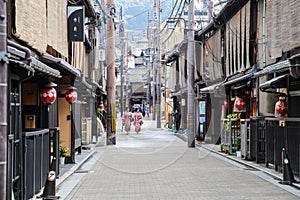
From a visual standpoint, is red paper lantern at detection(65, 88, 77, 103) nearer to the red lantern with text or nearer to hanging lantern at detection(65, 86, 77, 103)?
hanging lantern at detection(65, 86, 77, 103)

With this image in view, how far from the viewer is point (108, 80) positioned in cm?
2952

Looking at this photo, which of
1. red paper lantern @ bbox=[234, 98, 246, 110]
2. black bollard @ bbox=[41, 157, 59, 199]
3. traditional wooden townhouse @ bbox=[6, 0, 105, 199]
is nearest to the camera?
traditional wooden townhouse @ bbox=[6, 0, 105, 199]

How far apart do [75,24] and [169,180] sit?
6586 millimetres

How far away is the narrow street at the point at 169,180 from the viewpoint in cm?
1241

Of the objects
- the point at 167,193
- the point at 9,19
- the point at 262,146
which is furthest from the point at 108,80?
the point at 9,19

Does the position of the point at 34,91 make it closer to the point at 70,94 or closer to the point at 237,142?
the point at 70,94

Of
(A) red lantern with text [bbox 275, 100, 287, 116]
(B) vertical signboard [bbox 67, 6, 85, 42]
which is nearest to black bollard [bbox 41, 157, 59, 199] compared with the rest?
(B) vertical signboard [bbox 67, 6, 85, 42]

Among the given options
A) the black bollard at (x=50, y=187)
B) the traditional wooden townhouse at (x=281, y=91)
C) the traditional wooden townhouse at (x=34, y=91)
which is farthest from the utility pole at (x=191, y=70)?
the black bollard at (x=50, y=187)

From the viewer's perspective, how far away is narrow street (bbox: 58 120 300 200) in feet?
40.7

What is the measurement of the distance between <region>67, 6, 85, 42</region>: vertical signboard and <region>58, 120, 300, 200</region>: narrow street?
4.64m

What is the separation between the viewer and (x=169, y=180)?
48.9 feet

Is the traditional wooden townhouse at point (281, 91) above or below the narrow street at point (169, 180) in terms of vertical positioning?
above

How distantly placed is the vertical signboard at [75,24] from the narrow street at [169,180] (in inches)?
183

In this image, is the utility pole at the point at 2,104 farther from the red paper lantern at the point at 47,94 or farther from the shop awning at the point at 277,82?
the shop awning at the point at 277,82
